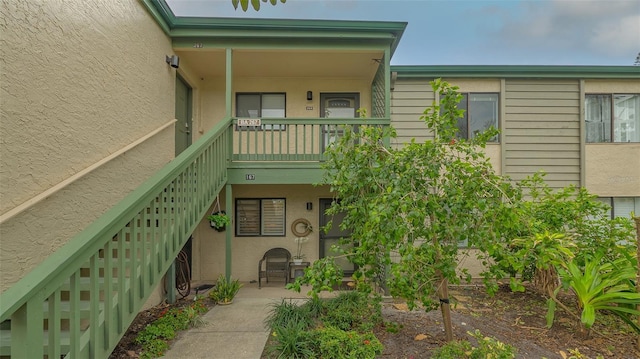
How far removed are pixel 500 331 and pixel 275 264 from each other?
406cm

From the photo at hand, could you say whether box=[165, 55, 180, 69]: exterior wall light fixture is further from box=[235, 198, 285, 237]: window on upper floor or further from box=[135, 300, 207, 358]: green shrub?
box=[135, 300, 207, 358]: green shrub

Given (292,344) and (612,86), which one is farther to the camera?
(612,86)

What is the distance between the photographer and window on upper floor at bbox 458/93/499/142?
269 inches

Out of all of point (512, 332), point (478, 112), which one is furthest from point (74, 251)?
point (478, 112)

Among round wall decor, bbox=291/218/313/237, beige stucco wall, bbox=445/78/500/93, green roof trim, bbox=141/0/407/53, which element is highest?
green roof trim, bbox=141/0/407/53

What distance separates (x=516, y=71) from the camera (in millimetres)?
6711

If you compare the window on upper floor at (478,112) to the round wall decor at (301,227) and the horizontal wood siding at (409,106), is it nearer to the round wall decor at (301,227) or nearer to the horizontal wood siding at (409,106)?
the horizontal wood siding at (409,106)

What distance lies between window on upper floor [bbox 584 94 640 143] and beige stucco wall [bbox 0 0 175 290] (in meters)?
9.33

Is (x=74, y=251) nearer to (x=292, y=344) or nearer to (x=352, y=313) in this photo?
(x=292, y=344)

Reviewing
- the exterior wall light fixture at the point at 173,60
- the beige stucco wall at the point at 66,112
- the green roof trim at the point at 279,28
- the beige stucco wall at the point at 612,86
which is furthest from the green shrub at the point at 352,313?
the beige stucco wall at the point at 612,86

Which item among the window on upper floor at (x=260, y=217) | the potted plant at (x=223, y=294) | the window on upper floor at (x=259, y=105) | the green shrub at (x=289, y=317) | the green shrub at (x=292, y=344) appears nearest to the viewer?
the green shrub at (x=292, y=344)

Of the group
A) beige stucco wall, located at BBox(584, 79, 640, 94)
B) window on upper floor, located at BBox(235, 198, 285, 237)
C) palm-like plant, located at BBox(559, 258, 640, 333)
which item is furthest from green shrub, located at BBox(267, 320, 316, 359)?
beige stucco wall, located at BBox(584, 79, 640, 94)

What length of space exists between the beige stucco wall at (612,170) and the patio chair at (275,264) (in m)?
7.07

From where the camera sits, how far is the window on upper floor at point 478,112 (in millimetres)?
6832
